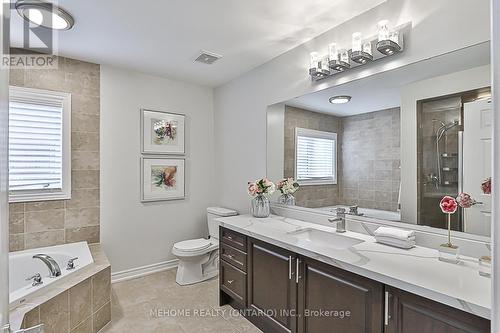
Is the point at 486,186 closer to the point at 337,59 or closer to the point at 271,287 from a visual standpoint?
the point at 337,59

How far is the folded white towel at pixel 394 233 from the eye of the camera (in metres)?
1.74

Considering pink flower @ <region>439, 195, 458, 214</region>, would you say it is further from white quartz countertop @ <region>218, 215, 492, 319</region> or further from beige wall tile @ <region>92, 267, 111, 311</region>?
beige wall tile @ <region>92, 267, 111, 311</region>

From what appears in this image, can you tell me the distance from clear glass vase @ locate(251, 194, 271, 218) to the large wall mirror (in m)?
0.32

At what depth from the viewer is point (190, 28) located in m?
2.35

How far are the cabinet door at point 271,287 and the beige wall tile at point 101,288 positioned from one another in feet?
4.11

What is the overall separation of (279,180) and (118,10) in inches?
80.7

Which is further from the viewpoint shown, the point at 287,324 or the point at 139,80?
the point at 139,80

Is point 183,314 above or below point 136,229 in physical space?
below

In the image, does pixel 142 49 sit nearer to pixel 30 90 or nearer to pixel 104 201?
pixel 30 90

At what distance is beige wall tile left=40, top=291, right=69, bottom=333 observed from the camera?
185 centimetres

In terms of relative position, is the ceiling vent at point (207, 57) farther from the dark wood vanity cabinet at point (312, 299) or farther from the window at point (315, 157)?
the dark wood vanity cabinet at point (312, 299)

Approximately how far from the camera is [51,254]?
2.68m

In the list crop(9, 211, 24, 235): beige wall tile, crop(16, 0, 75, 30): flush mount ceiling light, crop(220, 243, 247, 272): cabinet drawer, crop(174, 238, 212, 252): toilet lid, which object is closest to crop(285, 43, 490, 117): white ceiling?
crop(220, 243, 247, 272): cabinet drawer

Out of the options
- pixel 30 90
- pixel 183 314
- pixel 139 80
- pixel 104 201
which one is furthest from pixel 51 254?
pixel 139 80
